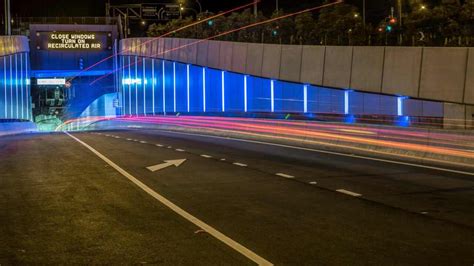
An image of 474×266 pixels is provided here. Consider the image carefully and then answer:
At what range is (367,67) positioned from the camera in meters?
26.7

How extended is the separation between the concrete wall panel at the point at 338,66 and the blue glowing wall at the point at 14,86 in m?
26.4

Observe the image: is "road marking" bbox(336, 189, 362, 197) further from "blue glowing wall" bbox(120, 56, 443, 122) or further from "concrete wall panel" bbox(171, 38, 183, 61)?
"concrete wall panel" bbox(171, 38, 183, 61)

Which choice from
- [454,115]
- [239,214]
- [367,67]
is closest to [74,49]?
[367,67]

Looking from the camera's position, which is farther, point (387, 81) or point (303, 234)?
point (387, 81)

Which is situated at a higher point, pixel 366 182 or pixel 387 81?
pixel 387 81

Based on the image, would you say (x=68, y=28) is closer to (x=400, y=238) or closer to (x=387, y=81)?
(x=387, y=81)

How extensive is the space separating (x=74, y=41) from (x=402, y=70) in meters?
42.7

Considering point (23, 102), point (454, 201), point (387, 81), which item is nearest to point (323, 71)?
point (387, 81)

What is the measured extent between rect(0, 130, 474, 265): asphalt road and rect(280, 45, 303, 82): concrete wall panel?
15.7 m

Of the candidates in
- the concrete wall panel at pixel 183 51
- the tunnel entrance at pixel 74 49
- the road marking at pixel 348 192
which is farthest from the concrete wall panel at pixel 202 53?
the road marking at pixel 348 192

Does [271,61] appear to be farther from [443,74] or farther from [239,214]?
[239,214]

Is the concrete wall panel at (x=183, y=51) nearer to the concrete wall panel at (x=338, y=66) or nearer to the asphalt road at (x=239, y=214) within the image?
the concrete wall panel at (x=338, y=66)

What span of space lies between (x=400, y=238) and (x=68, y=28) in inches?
2272

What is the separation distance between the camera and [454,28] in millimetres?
23984
